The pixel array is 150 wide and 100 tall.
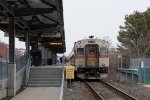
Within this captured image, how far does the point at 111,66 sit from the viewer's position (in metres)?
57.3

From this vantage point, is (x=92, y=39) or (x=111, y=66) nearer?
(x=92, y=39)

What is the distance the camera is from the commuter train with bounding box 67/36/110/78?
3653 cm

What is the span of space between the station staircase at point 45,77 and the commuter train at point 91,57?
7.84m

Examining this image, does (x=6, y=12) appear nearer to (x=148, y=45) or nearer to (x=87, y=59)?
(x=87, y=59)

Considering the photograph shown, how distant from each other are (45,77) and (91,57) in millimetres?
10130

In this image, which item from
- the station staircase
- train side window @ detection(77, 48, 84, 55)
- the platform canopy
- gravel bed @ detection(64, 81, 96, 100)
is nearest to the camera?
the platform canopy

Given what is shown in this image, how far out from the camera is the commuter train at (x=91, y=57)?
3653 centimetres

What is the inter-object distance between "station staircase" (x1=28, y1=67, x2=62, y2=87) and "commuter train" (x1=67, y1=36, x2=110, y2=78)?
784 centimetres

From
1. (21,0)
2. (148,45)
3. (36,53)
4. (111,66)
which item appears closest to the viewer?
(21,0)

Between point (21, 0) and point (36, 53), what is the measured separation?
48.9 ft

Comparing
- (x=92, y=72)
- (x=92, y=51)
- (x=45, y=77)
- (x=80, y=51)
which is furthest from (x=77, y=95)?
(x=92, y=51)

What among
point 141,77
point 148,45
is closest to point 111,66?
point 148,45

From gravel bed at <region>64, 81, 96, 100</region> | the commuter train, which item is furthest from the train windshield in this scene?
gravel bed at <region>64, 81, 96, 100</region>

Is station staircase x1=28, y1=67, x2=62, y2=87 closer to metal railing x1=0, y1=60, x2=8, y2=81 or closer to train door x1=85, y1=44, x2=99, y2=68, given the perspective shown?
metal railing x1=0, y1=60, x2=8, y2=81
